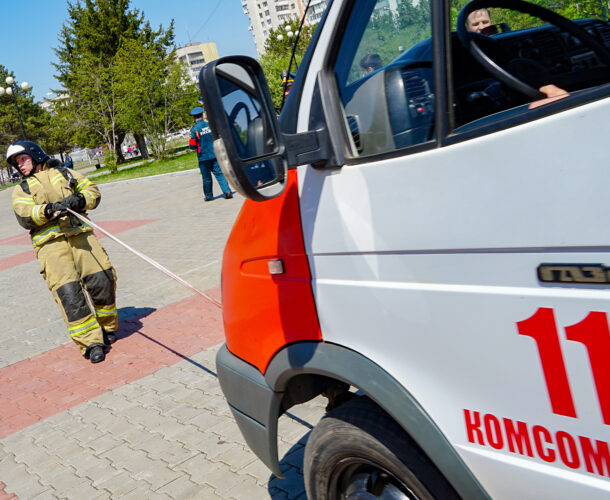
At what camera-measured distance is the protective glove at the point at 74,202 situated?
5766mm

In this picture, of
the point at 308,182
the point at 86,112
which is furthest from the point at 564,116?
the point at 86,112

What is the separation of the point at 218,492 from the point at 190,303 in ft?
13.0

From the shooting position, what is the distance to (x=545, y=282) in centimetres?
149

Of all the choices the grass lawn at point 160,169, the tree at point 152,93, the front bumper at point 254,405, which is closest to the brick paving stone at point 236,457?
the front bumper at point 254,405

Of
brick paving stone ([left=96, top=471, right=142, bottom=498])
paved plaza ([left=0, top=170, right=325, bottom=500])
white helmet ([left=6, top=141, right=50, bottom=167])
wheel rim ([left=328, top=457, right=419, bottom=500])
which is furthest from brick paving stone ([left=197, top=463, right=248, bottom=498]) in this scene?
white helmet ([left=6, top=141, right=50, bottom=167])

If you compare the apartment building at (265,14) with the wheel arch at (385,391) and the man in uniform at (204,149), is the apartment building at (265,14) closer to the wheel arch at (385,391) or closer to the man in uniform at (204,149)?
the man in uniform at (204,149)

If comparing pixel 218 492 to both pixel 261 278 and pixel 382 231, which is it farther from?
pixel 382 231

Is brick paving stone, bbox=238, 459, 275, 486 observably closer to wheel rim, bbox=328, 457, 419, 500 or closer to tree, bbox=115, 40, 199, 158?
wheel rim, bbox=328, 457, 419, 500

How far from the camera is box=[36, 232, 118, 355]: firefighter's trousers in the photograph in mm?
5980

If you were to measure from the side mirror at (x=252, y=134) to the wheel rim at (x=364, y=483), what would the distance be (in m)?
0.99

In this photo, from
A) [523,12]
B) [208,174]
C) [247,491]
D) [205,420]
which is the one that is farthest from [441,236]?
[208,174]

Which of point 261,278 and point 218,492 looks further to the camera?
point 218,492

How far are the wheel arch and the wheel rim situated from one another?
255 millimetres

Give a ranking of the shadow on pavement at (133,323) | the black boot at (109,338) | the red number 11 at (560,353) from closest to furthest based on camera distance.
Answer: the red number 11 at (560,353)
the shadow on pavement at (133,323)
the black boot at (109,338)
